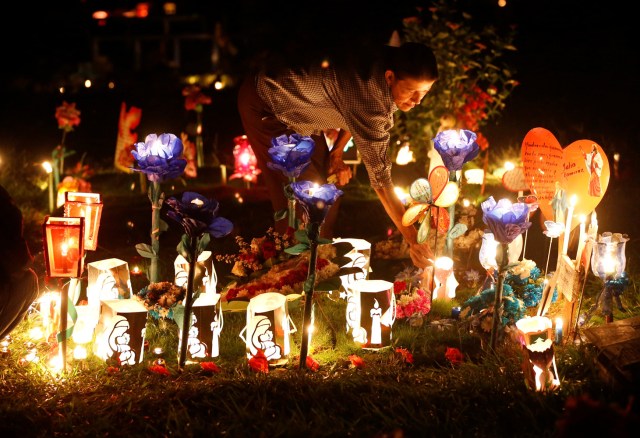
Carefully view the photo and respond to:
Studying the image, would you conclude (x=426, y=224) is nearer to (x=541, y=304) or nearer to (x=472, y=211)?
(x=541, y=304)

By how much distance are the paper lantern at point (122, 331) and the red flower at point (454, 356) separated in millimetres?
1486

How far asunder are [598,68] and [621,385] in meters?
8.58

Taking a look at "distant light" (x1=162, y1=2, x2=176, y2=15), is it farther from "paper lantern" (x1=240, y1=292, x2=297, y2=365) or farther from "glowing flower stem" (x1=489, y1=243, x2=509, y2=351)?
"glowing flower stem" (x1=489, y1=243, x2=509, y2=351)

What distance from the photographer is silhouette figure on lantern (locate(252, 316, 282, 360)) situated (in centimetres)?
385

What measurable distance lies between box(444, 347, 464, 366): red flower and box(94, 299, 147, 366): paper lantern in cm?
149

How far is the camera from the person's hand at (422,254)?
4.66 metres

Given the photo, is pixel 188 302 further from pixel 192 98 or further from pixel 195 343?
pixel 192 98

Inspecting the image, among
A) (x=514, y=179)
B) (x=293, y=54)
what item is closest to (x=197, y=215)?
(x=514, y=179)

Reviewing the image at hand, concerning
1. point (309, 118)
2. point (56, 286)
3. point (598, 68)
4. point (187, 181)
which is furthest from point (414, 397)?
point (598, 68)

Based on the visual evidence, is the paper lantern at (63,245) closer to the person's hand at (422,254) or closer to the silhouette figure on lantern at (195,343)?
the silhouette figure on lantern at (195,343)

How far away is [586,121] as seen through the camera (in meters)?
9.78

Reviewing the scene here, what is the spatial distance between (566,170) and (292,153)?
1429 mm

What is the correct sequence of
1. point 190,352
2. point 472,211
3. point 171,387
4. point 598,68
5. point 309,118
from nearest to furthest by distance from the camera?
1. point 171,387
2. point 190,352
3. point 309,118
4. point 472,211
5. point 598,68

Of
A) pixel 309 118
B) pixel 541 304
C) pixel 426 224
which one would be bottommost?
pixel 541 304
